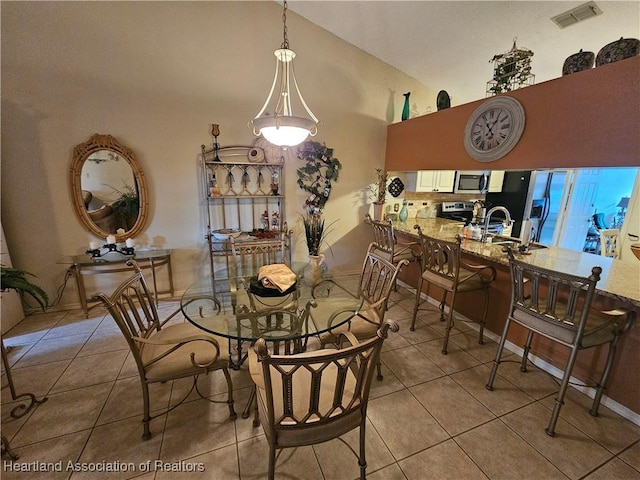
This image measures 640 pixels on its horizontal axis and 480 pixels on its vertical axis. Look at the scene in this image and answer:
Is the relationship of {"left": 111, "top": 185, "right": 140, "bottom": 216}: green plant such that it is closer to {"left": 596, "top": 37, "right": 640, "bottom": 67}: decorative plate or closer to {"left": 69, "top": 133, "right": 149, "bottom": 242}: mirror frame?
{"left": 69, "top": 133, "right": 149, "bottom": 242}: mirror frame

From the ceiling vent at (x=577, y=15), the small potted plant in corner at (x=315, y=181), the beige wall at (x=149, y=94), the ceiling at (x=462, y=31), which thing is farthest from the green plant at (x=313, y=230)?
the ceiling vent at (x=577, y=15)

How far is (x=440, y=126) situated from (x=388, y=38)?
1.23m

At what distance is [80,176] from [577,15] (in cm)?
490

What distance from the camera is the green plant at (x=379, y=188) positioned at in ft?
12.9

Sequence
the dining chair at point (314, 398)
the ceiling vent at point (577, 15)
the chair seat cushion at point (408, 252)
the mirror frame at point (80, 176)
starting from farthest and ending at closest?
1. the chair seat cushion at point (408, 252)
2. the mirror frame at point (80, 176)
3. the ceiling vent at point (577, 15)
4. the dining chair at point (314, 398)

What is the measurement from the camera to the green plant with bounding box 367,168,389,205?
3.94 meters

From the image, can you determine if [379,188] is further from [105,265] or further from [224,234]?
[105,265]

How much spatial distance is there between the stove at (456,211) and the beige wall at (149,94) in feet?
6.66

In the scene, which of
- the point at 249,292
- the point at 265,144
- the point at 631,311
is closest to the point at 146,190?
the point at 265,144

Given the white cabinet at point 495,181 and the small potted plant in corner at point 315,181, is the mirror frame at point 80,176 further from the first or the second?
the white cabinet at point 495,181

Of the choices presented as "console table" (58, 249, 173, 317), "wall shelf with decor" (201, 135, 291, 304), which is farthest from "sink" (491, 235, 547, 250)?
"console table" (58, 249, 173, 317)

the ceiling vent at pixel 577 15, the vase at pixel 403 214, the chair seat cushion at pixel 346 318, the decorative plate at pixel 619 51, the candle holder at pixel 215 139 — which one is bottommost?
the chair seat cushion at pixel 346 318

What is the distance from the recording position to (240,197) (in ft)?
10.9

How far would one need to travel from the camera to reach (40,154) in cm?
266
